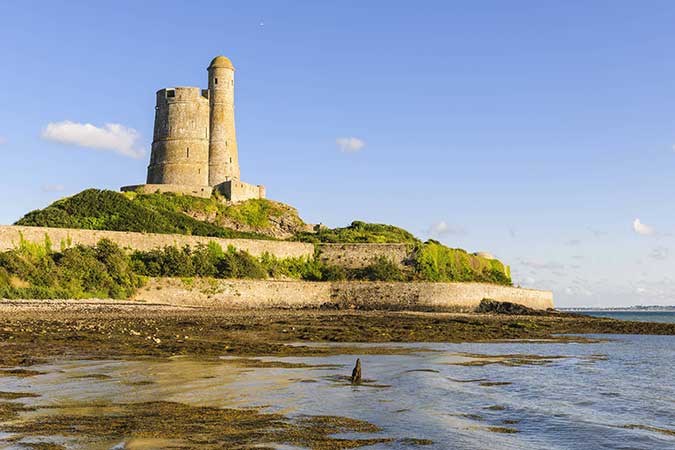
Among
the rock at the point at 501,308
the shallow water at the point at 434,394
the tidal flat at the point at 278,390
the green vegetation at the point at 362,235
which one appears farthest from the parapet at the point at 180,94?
the shallow water at the point at 434,394

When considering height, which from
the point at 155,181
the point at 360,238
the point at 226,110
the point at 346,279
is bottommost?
the point at 346,279

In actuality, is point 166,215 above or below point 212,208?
below

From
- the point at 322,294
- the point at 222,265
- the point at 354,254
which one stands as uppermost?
the point at 354,254

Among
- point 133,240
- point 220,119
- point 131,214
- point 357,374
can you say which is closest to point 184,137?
point 220,119

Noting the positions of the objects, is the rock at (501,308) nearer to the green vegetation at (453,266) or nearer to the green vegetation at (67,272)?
the green vegetation at (453,266)

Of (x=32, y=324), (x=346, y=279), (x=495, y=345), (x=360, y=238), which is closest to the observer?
(x=32, y=324)

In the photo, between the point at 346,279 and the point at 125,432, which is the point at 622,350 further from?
the point at 346,279

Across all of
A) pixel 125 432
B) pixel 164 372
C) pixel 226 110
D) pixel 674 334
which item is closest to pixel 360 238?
pixel 226 110

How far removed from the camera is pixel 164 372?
13281mm

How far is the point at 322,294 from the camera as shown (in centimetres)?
4847

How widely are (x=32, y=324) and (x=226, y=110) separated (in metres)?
44.9

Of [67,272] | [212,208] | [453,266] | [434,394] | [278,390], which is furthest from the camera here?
[212,208]

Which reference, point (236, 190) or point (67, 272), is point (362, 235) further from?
point (67, 272)

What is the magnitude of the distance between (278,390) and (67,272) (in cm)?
2884
